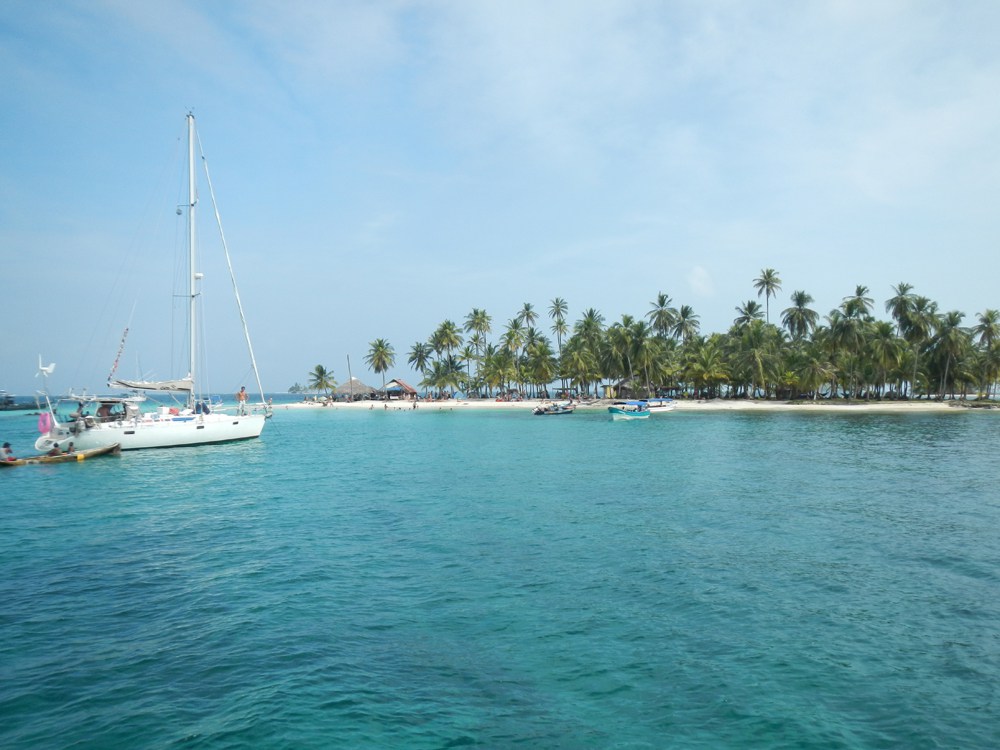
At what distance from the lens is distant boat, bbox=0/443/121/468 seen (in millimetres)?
33650

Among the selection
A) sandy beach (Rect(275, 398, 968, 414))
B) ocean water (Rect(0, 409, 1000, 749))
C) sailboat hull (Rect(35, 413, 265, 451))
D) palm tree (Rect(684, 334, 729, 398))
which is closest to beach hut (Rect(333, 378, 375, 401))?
sandy beach (Rect(275, 398, 968, 414))

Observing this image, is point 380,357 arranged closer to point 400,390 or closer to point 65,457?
point 400,390

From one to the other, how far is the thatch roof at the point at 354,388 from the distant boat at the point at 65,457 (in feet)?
318

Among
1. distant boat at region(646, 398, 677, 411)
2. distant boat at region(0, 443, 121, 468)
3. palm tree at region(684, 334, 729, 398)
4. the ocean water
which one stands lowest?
the ocean water

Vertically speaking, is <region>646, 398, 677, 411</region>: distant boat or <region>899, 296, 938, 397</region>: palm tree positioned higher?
<region>899, 296, 938, 397</region>: palm tree

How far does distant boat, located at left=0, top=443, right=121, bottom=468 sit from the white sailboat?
15.7 inches

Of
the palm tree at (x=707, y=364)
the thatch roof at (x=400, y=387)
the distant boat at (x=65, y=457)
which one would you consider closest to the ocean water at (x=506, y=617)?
the distant boat at (x=65, y=457)

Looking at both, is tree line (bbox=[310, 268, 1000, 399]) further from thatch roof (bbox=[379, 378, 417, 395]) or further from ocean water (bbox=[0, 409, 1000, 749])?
ocean water (bbox=[0, 409, 1000, 749])

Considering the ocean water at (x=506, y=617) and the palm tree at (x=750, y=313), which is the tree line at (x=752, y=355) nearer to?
the palm tree at (x=750, y=313)

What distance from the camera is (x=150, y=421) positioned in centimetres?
3788

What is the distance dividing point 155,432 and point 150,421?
757 mm

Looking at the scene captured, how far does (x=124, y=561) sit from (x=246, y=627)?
632 cm

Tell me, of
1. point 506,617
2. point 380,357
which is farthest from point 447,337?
point 506,617

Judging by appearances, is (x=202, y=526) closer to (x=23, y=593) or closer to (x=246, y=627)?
(x=23, y=593)
